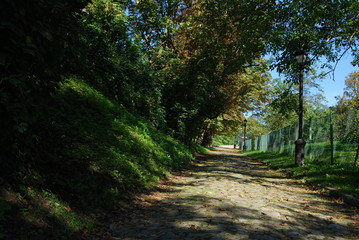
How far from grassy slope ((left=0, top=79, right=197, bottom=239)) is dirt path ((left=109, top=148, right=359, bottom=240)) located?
616 millimetres

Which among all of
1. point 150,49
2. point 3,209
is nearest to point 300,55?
point 150,49

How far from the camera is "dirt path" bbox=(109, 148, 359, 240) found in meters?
4.12

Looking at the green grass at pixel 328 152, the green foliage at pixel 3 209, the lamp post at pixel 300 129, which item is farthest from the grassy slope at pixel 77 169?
the green grass at pixel 328 152

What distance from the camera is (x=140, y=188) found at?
22.1 feet

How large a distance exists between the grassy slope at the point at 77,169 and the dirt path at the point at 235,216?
0.62 m

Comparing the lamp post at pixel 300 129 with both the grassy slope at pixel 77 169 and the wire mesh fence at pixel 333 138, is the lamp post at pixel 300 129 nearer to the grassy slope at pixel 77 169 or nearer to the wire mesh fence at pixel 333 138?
the wire mesh fence at pixel 333 138

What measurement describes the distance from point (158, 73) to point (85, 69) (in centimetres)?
528

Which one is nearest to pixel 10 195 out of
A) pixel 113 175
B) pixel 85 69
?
pixel 113 175

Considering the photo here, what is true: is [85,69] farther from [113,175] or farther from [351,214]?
[351,214]

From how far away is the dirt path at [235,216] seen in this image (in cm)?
412

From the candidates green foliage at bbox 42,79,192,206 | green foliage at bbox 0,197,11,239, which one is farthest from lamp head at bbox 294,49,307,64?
green foliage at bbox 0,197,11,239

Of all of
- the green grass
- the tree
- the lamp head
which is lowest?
the green grass

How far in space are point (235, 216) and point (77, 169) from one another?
311cm

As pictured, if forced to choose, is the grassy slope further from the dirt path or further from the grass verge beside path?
the grass verge beside path
